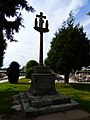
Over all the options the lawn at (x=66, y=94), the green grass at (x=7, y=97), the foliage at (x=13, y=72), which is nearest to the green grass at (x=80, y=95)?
the lawn at (x=66, y=94)

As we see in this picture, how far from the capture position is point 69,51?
25.8 m

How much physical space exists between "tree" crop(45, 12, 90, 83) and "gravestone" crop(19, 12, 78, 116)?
40.8 ft

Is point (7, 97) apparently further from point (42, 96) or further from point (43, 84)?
point (42, 96)

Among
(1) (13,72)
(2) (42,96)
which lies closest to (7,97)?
(2) (42,96)

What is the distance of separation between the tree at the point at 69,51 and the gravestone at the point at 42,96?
40.8ft

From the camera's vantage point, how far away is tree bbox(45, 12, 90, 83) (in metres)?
25.7

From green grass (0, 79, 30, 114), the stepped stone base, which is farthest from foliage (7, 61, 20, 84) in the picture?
the stepped stone base

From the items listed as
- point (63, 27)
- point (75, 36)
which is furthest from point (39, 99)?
point (63, 27)

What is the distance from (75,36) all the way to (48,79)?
51.5ft

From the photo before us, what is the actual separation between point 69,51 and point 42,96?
15.0 meters

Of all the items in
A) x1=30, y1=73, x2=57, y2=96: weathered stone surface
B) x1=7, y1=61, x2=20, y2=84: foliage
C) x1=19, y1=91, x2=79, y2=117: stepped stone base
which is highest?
x1=7, y1=61, x2=20, y2=84: foliage

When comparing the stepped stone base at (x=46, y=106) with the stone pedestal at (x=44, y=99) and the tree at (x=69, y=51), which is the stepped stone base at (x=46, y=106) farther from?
the tree at (x=69, y=51)

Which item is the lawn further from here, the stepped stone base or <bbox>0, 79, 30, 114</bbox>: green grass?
the stepped stone base

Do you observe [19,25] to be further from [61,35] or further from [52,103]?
[61,35]
